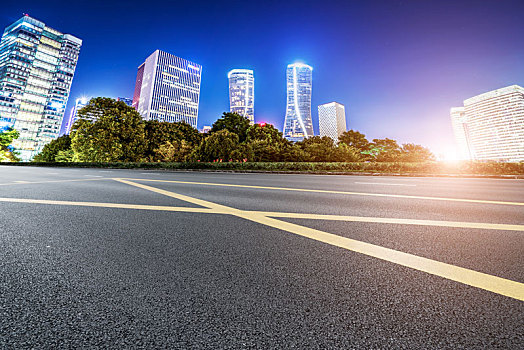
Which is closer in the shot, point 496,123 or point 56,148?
point 56,148

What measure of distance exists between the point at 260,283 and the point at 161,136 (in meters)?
41.1

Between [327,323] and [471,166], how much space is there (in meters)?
20.7

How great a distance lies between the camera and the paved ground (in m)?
1.17

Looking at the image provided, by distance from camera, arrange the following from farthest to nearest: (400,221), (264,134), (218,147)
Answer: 1. (264,134)
2. (218,147)
3. (400,221)

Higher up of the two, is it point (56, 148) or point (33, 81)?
point (33, 81)

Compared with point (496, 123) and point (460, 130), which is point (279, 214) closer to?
point (496, 123)

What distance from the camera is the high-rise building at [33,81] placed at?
11456 centimetres

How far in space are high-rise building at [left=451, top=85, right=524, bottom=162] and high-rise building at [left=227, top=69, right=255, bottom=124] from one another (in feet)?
485

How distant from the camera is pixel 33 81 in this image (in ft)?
401

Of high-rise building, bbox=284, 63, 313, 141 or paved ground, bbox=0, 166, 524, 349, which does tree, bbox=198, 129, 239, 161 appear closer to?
paved ground, bbox=0, 166, 524, 349

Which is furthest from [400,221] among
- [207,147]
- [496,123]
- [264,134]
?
[496,123]

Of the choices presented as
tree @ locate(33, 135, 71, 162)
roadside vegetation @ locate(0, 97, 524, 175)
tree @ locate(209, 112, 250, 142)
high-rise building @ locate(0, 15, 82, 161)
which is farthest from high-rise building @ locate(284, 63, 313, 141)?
high-rise building @ locate(0, 15, 82, 161)

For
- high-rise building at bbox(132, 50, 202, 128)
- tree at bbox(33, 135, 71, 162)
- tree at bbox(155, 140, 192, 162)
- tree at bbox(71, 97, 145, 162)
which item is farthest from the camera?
high-rise building at bbox(132, 50, 202, 128)

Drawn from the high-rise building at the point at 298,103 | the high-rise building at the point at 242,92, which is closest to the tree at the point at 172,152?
the high-rise building at the point at 298,103
